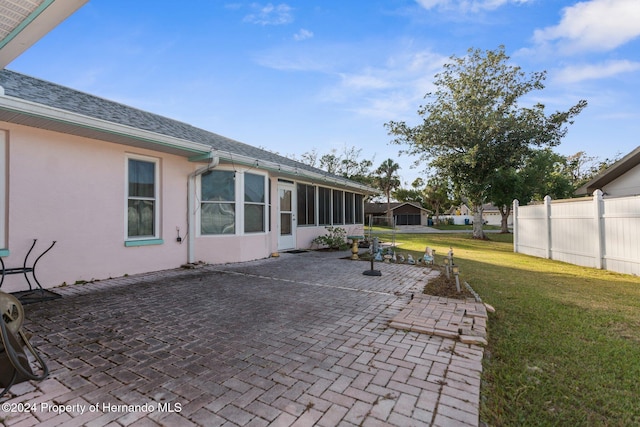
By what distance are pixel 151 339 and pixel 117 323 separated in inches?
31.1

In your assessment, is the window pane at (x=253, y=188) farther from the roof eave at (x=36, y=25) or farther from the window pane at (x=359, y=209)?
the window pane at (x=359, y=209)

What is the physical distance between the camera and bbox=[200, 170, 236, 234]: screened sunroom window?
748cm

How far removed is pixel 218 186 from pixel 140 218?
198 centimetres

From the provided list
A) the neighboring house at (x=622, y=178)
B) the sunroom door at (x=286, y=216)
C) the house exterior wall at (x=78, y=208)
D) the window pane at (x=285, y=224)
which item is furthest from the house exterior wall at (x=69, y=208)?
the neighboring house at (x=622, y=178)

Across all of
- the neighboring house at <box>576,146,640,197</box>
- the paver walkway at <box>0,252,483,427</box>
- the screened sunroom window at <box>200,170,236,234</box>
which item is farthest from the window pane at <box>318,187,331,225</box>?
the neighboring house at <box>576,146,640,197</box>

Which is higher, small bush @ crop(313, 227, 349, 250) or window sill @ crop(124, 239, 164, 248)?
window sill @ crop(124, 239, 164, 248)

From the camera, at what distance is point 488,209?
5484 centimetres

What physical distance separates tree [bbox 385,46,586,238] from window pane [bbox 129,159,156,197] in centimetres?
1717

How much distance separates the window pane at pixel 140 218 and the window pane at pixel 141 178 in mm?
198

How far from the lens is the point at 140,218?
6.35 m

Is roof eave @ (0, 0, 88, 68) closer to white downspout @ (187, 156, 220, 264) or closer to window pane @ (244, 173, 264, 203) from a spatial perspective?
white downspout @ (187, 156, 220, 264)

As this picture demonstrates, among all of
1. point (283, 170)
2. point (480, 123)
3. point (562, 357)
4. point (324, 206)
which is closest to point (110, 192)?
point (283, 170)

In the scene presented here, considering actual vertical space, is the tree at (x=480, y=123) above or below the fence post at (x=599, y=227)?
above

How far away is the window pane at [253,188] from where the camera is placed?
26.6 ft
